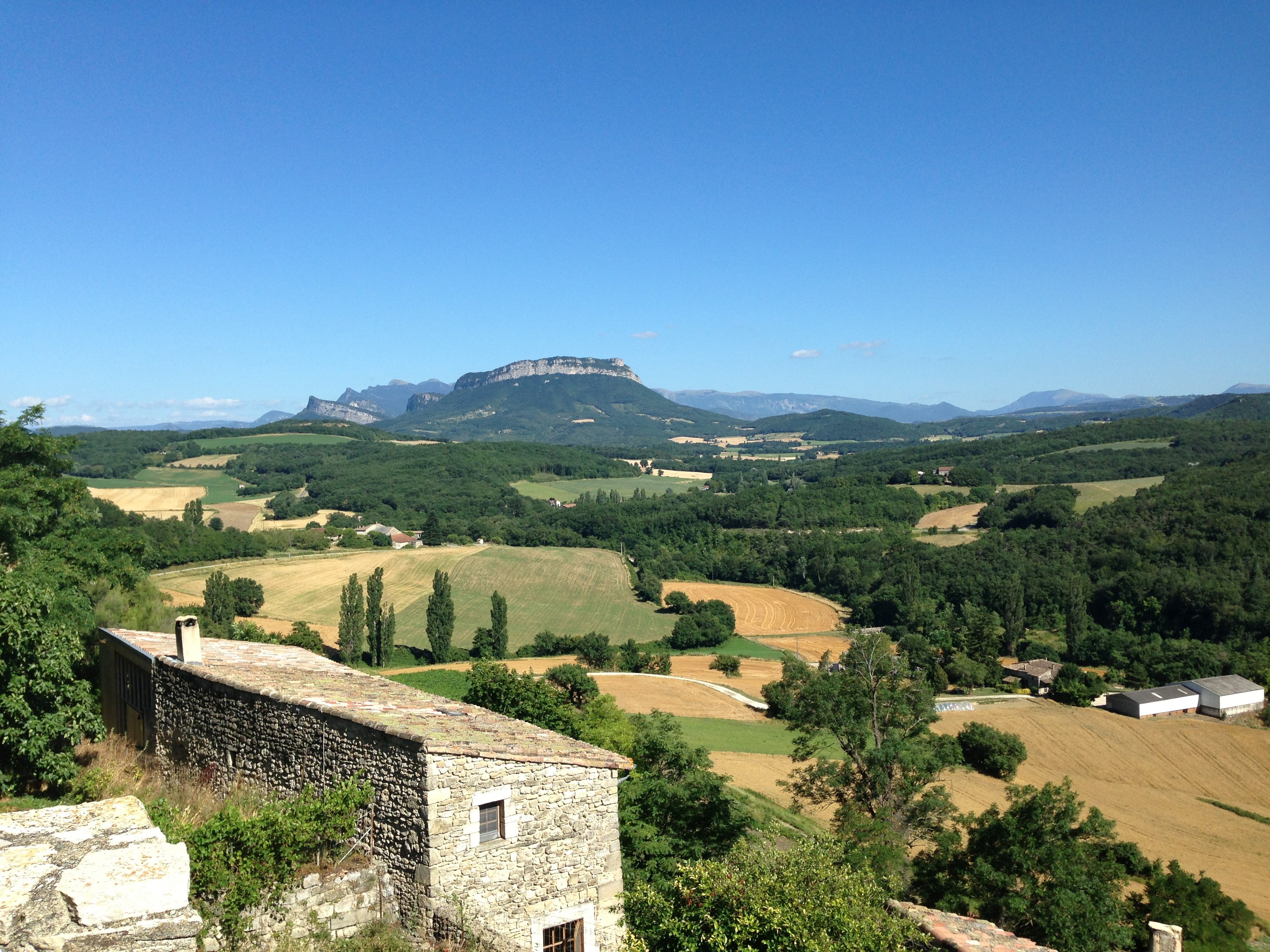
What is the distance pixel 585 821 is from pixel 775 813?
18.8 metres

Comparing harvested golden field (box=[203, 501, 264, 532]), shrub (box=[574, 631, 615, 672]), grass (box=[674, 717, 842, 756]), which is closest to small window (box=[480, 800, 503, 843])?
grass (box=[674, 717, 842, 756])

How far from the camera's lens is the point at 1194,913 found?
20828 millimetres

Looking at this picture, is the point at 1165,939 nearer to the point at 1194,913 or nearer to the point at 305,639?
the point at 1194,913

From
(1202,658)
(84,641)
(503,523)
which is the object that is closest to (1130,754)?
(1202,658)

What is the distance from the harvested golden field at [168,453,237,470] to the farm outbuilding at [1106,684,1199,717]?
154845 millimetres

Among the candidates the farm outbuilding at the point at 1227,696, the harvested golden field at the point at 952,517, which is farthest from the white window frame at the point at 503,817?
the harvested golden field at the point at 952,517

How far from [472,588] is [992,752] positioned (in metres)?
55.6

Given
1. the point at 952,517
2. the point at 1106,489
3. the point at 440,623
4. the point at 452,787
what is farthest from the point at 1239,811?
the point at 1106,489

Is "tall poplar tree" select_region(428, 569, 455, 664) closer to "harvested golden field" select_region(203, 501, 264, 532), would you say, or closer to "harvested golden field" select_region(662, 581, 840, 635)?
"harvested golden field" select_region(662, 581, 840, 635)

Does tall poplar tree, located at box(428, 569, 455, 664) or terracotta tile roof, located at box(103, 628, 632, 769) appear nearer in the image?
terracotta tile roof, located at box(103, 628, 632, 769)

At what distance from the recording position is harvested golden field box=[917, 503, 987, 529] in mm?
114312

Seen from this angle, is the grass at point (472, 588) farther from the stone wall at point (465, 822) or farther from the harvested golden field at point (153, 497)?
the stone wall at point (465, 822)

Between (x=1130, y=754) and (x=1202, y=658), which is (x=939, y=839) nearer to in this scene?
(x=1130, y=754)

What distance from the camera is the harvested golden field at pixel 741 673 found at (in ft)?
187
